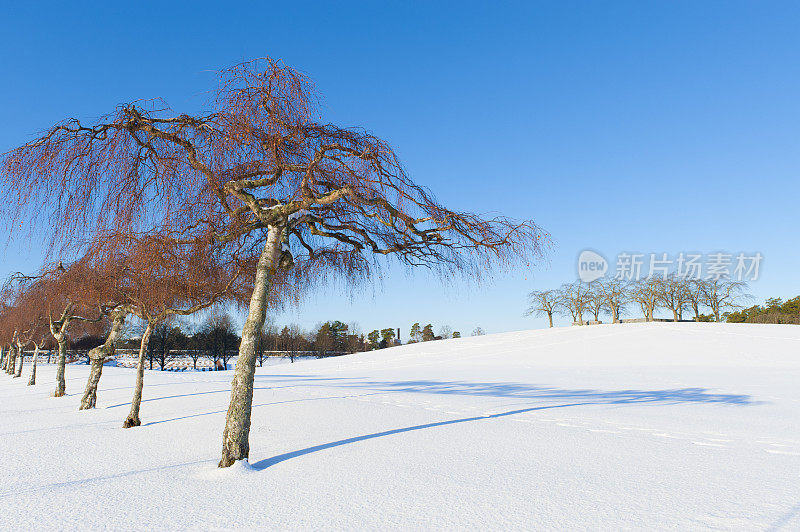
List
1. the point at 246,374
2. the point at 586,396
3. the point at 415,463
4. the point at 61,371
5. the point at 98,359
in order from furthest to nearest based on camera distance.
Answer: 1. the point at 61,371
2. the point at 586,396
3. the point at 98,359
4. the point at 415,463
5. the point at 246,374

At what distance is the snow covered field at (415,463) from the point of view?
4199mm

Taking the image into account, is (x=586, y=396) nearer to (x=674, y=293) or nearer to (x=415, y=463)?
(x=415, y=463)

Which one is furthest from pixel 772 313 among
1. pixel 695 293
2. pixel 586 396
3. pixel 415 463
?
pixel 415 463

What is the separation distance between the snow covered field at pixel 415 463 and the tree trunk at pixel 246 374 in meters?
0.28

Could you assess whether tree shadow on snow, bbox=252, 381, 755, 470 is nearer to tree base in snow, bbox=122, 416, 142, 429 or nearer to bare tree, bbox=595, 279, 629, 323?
tree base in snow, bbox=122, 416, 142, 429

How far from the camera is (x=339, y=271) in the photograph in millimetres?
7664

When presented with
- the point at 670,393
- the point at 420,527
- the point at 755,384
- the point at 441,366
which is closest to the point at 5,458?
the point at 420,527

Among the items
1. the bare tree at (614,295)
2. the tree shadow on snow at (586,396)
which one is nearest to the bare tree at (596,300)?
the bare tree at (614,295)

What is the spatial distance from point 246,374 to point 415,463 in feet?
8.10

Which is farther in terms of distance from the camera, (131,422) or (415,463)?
(131,422)

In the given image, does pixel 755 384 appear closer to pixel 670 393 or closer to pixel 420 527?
pixel 670 393

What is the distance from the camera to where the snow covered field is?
13.8 ft

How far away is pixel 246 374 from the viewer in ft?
19.1

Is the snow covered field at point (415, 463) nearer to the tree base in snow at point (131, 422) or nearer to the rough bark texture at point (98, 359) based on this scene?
the tree base in snow at point (131, 422)
